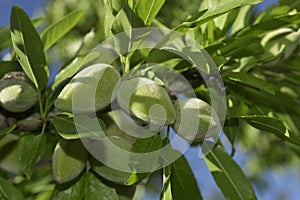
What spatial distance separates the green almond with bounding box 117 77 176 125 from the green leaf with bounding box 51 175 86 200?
0.51ft

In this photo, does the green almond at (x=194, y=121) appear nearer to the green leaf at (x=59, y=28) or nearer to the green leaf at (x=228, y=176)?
the green leaf at (x=228, y=176)

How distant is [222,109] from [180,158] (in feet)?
0.34

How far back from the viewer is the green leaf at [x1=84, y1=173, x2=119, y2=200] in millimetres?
691

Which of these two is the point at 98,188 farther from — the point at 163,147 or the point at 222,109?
the point at 222,109

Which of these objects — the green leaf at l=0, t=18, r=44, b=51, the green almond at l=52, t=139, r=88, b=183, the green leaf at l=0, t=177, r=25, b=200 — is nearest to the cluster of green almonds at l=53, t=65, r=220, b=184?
the green almond at l=52, t=139, r=88, b=183

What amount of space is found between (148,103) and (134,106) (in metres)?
0.02

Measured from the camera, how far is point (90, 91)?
631 mm

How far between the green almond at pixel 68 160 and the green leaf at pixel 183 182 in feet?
0.56

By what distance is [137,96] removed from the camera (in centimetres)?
63

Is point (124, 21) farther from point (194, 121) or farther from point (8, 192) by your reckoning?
point (8, 192)

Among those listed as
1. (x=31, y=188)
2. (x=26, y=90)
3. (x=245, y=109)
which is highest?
(x=26, y=90)

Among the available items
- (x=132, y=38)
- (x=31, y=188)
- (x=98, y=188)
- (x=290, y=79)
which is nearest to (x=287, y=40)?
(x=290, y=79)

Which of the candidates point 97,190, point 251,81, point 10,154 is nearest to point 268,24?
point 251,81

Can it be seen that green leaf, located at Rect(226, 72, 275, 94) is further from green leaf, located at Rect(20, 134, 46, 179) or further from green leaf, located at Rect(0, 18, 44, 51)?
green leaf, located at Rect(0, 18, 44, 51)
